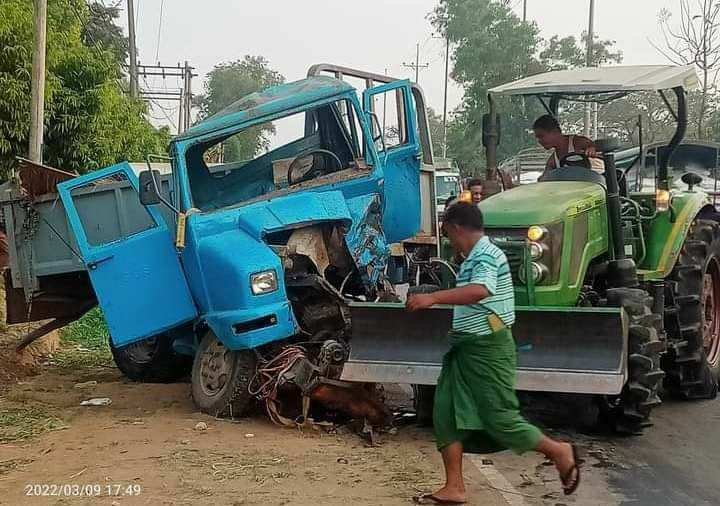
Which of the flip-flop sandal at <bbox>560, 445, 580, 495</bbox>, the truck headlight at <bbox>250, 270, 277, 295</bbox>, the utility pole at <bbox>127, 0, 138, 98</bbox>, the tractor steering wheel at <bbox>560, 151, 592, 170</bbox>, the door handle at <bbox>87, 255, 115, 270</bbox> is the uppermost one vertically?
the utility pole at <bbox>127, 0, 138, 98</bbox>

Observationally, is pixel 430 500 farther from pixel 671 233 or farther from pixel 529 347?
pixel 671 233

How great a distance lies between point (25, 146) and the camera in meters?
15.1

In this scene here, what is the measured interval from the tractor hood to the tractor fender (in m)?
0.79

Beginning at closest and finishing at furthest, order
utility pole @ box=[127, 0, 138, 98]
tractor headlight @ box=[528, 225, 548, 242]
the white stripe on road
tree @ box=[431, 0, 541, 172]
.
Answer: the white stripe on road, tractor headlight @ box=[528, 225, 548, 242], utility pole @ box=[127, 0, 138, 98], tree @ box=[431, 0, 541, 172]

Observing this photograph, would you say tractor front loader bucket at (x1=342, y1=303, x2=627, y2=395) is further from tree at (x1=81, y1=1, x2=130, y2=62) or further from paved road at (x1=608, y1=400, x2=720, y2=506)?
tree at (x1=81, y1=1, x2=130, y2=62)

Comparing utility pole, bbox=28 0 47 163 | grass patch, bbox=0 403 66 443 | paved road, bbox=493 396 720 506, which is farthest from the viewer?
utility pole, bbox=28 0 47 163

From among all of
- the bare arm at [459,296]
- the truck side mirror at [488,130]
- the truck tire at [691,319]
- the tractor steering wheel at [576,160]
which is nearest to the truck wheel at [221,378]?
the bare arm at [459,296]

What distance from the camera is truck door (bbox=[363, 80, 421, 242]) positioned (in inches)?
350

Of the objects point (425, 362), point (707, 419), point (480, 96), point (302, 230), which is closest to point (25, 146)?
point (302, 230)

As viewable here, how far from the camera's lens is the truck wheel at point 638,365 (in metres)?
6.45

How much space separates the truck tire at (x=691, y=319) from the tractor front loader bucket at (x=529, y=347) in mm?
1785

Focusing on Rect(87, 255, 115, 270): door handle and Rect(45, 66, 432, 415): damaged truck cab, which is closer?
Rect(45, 66, 432, 415): damaged truck cab

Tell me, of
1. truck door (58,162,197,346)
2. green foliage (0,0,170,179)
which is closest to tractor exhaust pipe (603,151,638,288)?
truck door (58,162,197,346)

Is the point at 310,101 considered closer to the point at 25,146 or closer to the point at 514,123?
the point at 514,123
